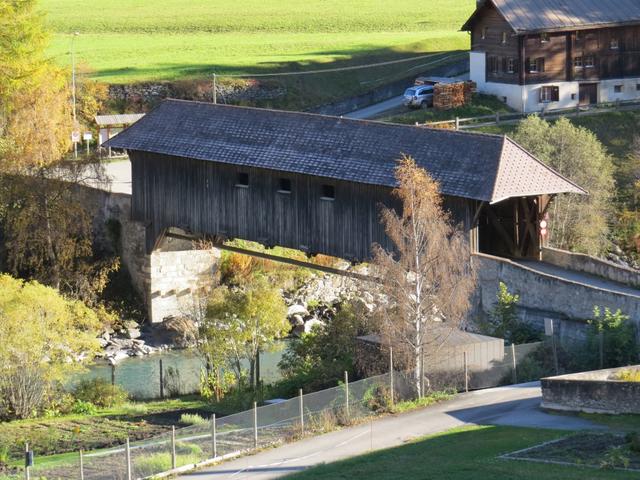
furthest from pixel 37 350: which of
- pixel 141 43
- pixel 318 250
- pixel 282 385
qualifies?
pixel 141 43

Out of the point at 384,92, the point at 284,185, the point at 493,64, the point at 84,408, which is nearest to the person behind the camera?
the point at 84,408

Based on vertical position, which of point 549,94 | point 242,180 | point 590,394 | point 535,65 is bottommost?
point 590,394

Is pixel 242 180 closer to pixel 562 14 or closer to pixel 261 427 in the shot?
pixel 261 427

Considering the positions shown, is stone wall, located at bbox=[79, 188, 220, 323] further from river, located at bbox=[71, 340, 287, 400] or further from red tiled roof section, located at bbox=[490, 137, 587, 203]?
red tiled roof section, located at bbox=[490, 137, 587, 203]

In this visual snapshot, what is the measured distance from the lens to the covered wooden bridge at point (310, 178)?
126 ft

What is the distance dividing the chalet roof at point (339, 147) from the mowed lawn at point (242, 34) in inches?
872

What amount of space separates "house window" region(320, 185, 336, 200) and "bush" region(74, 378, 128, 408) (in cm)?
758

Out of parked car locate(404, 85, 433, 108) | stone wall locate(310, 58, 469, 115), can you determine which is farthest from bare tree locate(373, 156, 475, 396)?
stone wall locate(310, 58, 469, 115)

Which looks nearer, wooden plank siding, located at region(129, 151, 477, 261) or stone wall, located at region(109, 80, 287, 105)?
wooden plank siding, located at region(129, 151, 477, 261)

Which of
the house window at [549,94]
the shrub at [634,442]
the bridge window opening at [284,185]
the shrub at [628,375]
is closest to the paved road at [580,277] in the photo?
the shrub at [628,375]

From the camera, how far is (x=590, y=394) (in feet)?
100

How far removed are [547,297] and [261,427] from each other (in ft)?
30.1

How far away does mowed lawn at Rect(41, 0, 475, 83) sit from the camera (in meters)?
75.1

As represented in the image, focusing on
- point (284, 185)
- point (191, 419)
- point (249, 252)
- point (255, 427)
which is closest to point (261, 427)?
point (255, 427)
